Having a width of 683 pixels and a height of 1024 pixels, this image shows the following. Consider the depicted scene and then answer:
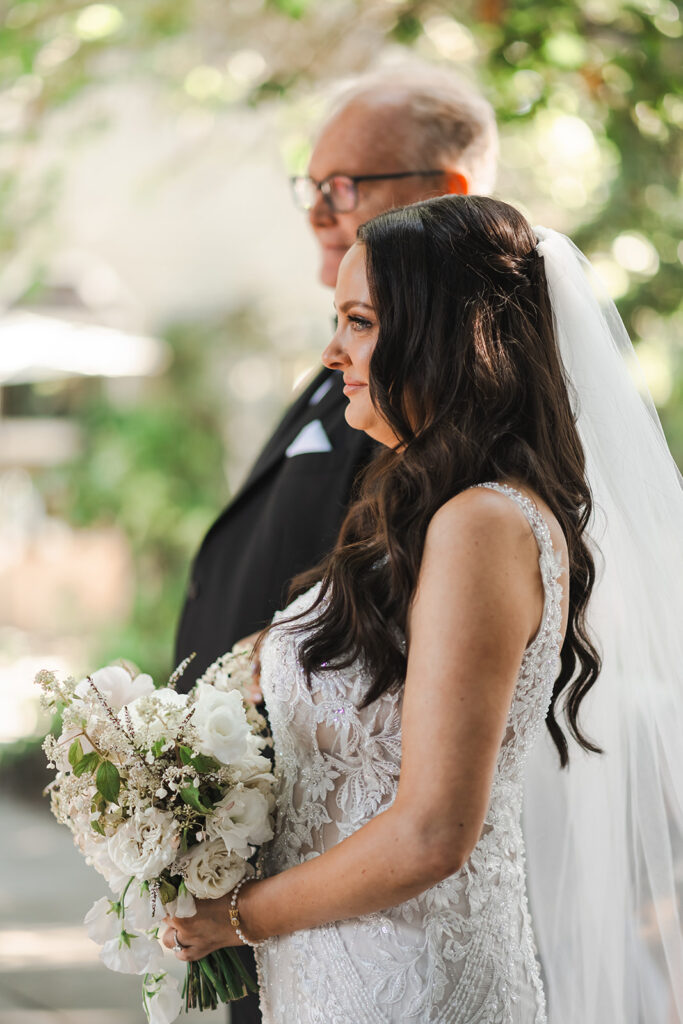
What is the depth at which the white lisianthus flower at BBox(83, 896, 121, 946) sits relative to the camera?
175 centimetres

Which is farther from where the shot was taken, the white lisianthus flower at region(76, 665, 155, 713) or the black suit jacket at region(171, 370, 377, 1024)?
the black suit jacket at region(171, 370, 377, 1024)

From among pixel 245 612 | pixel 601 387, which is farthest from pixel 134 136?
pixel 601 387

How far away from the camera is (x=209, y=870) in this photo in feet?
5.49

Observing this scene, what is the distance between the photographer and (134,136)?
774 centimetres

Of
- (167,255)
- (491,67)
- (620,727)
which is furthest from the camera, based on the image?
(167,255)

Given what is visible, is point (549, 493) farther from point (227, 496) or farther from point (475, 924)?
point (227, 496)

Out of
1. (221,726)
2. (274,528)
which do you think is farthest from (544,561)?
(274,528)

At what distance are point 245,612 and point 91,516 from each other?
631 centimetres

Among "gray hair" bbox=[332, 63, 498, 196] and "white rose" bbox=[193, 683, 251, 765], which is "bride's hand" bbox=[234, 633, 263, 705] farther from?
"gray hair" bbox=[332, 63, 498, 196]

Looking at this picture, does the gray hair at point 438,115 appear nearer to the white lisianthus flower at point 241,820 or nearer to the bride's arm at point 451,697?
the bride's arm at point 451,697

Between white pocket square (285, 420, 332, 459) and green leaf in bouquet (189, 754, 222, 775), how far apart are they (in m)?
1.04

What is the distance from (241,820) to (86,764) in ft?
0.91

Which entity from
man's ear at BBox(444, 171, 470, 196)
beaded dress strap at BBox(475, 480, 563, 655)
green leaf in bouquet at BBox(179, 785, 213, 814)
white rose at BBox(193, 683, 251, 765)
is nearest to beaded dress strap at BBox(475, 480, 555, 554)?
beaded dress strap at BBox(475, 480, 563, 655)

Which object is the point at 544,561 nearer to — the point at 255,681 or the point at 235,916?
the point at 235,916
